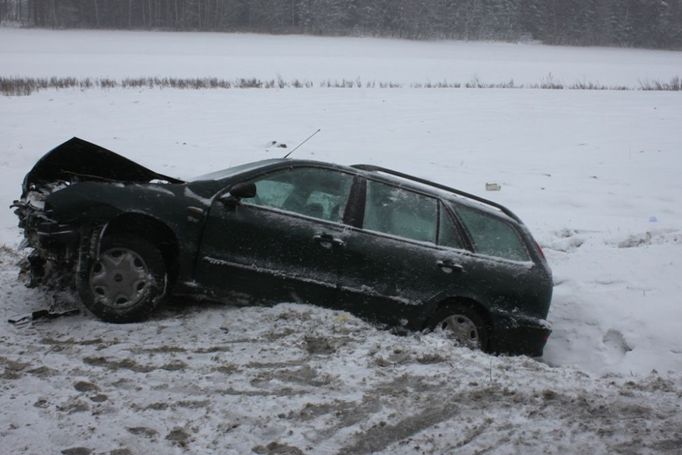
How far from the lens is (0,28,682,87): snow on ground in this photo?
40.3m

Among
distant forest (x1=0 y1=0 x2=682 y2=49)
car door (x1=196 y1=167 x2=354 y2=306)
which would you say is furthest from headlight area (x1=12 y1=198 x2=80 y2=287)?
distant forest (x1=0 y1=0 x2=682 y2=49)

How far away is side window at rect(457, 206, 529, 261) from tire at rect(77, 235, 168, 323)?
2677 mm

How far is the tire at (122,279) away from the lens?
16.8ft

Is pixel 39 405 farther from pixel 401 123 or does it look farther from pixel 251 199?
pixel 401 123

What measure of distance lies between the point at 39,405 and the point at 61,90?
1946 centimetres

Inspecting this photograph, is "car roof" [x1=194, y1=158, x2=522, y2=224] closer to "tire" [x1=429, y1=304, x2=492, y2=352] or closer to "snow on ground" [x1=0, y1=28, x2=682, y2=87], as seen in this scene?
"tire" [x1=429, y1=304, x2=492, y2=352]

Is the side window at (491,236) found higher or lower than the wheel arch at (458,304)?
higher

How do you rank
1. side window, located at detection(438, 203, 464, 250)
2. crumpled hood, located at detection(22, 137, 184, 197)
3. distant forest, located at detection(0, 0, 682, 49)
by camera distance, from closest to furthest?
side window, located at detection(438, 203, 464, 250) < crumpled hood, located at detection(22, 137, 184, 197) < distant forest, located at detection(0, 0, 682, 49)

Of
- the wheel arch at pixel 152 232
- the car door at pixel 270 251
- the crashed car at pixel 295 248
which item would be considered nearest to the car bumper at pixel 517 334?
the crashed car at pixel 295 248

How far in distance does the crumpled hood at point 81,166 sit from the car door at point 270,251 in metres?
1.06

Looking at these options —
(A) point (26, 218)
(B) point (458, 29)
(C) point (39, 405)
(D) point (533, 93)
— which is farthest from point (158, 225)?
(B) point (458, 29)

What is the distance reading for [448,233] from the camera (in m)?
5.72

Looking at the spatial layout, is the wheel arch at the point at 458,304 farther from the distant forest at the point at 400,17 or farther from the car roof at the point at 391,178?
the distant forest at the point at 400,17

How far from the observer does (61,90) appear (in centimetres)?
2098
